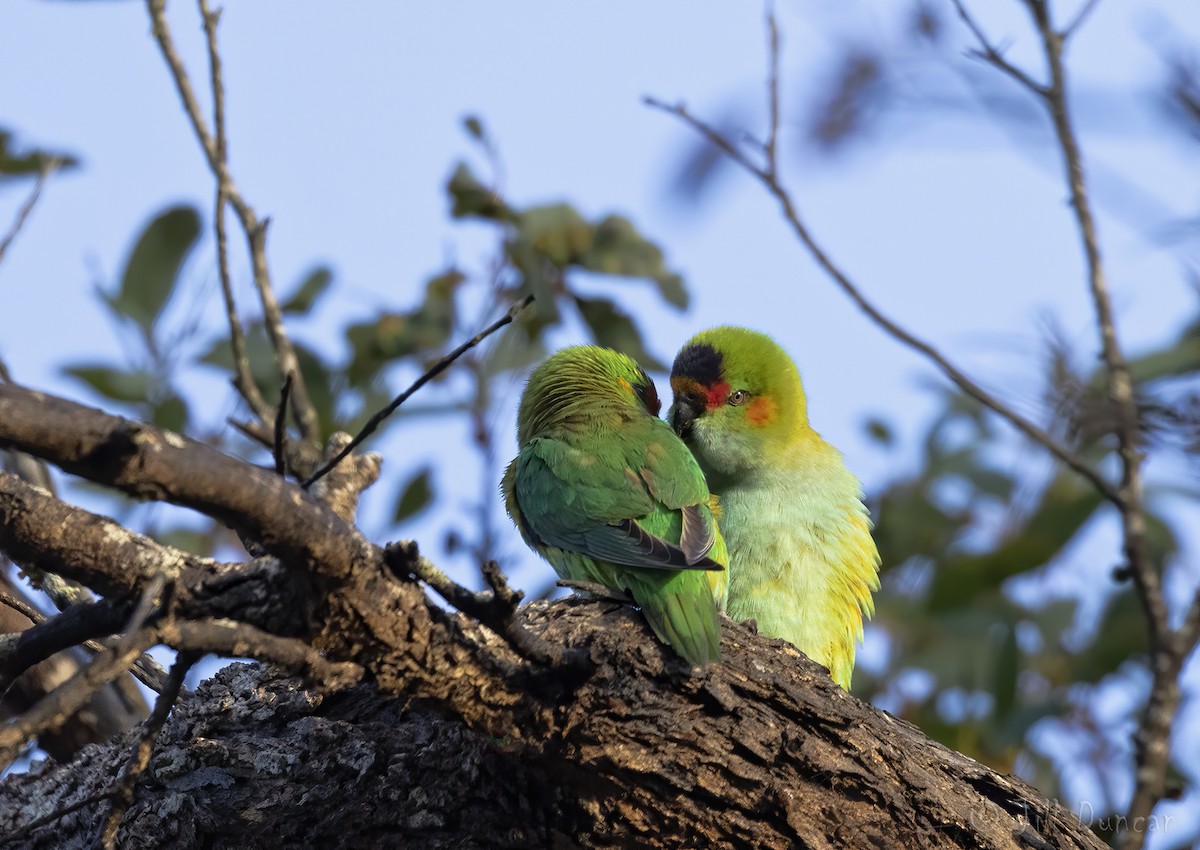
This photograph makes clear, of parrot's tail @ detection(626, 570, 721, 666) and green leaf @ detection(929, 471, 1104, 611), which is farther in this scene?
green leaf @ detection(929, 471, 1104, 611)

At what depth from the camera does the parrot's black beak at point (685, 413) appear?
4.47 metres

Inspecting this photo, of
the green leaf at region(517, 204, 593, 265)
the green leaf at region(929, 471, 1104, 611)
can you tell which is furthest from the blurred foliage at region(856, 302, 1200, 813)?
the green leaf at region(517, 204, 593, 265)

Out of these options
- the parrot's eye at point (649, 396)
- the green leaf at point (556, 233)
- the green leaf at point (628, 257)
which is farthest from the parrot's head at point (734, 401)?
the green leaf at point (556, 233)

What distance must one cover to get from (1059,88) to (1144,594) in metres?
2.02

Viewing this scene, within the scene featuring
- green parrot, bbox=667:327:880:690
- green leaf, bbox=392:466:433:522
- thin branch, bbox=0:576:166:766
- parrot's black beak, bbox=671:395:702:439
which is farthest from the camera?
green leaf, bbox=392:466:433:522

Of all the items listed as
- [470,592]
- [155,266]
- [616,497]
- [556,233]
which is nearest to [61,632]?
[470,592]

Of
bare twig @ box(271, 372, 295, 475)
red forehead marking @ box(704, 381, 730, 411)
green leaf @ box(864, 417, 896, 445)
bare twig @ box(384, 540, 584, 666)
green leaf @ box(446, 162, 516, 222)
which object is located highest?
green leaf @ box(864, 417, 896, 445)

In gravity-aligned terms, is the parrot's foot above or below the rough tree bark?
above

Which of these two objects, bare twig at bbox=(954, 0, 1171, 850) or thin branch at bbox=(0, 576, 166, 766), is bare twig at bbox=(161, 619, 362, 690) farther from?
bare twig at bbox=(954, 0, 1171, 850)

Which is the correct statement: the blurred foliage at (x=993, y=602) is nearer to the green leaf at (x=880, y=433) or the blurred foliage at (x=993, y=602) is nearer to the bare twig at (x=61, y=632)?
the green leaf at (x=880, y=433)

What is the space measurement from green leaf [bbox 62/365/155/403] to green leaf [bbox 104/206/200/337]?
0.21 meters

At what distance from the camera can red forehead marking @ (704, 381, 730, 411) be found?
4422mm

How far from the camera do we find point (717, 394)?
443 centimetres

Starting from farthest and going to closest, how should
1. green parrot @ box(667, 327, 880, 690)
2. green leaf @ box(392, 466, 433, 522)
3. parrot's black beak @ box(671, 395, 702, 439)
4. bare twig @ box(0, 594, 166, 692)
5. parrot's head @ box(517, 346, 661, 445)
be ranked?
green leaf @ box(392, 466, 433, 522)
parrot's black beak @ box(671, 395, 702, 439)
green parrot @ box(667, 327, 880, 690)
parrot's head @ box(517, 346, 661, 445)
bare twig @ box(0, 594, 166, 692)
